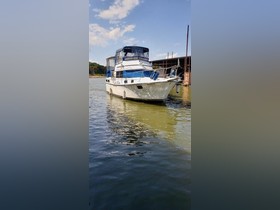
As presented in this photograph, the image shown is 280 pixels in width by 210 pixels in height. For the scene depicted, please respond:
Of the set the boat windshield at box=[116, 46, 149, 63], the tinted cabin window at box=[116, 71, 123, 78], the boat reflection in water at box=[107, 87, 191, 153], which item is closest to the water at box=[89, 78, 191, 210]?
the boat reflection in water at box=[107, 87, 191, 153]

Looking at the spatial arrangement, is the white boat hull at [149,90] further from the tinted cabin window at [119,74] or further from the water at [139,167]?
the water at [139,167]

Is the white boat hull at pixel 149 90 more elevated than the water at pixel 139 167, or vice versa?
the white boat hull at pixel 149 90

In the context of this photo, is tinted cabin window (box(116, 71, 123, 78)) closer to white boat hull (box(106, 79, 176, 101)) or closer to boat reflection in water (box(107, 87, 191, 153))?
white boat hull (box(106, 79, 176, 101))

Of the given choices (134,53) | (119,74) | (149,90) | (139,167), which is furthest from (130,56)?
(139,167)

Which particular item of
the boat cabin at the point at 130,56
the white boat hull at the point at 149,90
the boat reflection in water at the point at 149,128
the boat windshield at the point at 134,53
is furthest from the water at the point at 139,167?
the boat windshield at the point at 134,53

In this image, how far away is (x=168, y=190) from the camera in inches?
134

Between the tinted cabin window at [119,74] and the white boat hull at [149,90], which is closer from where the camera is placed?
the white boat hull at [149,90]

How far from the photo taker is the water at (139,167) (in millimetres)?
3141

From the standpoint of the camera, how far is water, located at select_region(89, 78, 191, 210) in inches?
124

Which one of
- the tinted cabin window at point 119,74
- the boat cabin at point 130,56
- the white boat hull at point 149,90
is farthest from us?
the tinted cabin window at point 119,74

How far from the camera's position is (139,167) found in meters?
4.40
